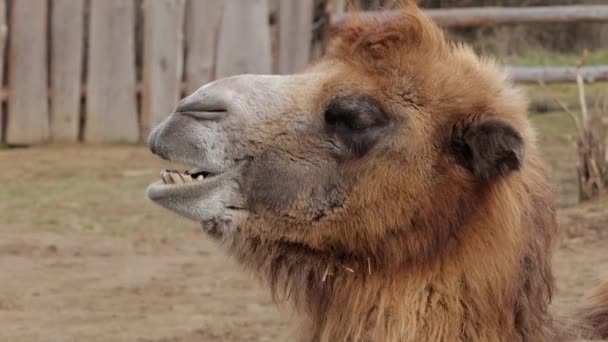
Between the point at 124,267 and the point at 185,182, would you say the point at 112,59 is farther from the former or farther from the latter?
the point at 185,182

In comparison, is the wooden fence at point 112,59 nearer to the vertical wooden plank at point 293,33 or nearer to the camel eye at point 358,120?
the vertical wooden plank at point 293,33

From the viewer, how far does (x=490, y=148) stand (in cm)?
379

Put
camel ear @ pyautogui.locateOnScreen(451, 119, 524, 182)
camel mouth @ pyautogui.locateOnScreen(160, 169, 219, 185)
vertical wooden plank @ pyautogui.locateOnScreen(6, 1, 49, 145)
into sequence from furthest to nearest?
1. vertical wooden plank @ pyautogui.locateOnScreen(6, 1, 49, 145)
2. camel mouth @ pyautogui.locateOnScreen(160, 169, 219, 185)
3. camel ear @ pyautogui.locateOnScreen(451, 119, 524, 182)

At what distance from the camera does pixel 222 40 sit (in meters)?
12.3

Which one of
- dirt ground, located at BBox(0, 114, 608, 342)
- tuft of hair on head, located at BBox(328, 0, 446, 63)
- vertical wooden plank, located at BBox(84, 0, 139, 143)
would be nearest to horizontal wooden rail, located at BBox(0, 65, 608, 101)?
dirt ground, located at BBox(0, 114, 608, 342)

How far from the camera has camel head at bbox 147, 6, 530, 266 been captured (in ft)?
12.6

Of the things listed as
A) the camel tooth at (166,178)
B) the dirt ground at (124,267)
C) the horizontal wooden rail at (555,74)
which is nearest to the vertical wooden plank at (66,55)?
the dirt ground at (124,267)

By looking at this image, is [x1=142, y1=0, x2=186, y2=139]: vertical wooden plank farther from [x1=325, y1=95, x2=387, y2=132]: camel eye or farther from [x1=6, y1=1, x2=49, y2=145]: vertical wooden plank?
[x1=325, y1=95, x2=387, y2=132]: camel eye

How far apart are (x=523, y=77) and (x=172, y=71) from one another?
3.78 m

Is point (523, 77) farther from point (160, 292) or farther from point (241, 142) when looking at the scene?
point (241, 142)

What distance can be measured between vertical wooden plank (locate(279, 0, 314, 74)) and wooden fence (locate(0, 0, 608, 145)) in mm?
187

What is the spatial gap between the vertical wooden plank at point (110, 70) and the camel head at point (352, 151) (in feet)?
26.7

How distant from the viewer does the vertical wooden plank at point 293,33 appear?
12.5m

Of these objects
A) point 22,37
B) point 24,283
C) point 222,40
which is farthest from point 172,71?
point 24,283
